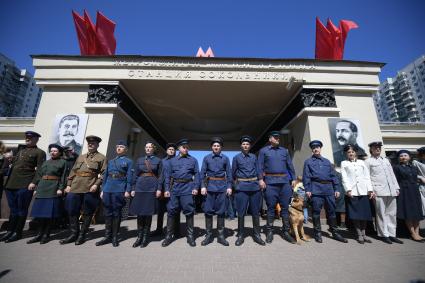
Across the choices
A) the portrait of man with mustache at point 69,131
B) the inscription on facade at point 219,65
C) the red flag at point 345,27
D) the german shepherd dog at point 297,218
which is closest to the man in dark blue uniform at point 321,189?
the german shepherd dog at point 297,218

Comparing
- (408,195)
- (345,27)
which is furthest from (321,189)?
(345,27)

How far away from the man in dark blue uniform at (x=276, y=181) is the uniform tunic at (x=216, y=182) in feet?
2.48

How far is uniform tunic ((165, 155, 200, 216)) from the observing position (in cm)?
413

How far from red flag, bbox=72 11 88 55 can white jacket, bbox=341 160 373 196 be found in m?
10.5

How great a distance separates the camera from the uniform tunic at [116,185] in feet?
13.3

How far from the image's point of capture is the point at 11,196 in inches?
170

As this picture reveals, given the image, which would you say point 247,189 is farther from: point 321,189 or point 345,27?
point 345,27

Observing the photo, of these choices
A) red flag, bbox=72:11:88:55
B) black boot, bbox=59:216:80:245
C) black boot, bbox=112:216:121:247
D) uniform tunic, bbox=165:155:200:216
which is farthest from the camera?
red flag, bbox=72:11:88:55

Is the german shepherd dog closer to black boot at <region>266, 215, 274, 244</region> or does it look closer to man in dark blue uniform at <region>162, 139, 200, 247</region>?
black boot at <region>266, 215, 274, 244</region>

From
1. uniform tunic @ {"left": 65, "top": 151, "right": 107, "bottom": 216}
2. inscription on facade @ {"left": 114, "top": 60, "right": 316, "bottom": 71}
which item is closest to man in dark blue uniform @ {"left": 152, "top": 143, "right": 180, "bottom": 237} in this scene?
uniform tunic @ {"left": 65, "top": 151, "right": 107, "bottom": 216}

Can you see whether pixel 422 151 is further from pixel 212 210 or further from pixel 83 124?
pixel 83 124

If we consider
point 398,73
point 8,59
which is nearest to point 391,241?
point 8,59

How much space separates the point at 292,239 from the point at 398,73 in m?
77.1

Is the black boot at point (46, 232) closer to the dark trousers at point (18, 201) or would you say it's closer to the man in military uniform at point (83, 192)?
the man in military uniform at point (83, 192)
